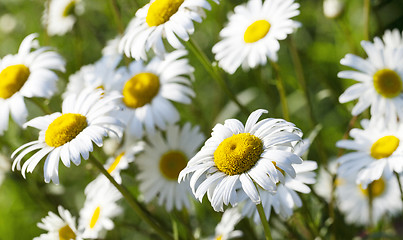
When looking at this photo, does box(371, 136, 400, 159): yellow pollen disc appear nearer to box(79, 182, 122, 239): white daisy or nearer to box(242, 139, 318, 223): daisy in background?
box(242, 139, 318, 223): daisy in background

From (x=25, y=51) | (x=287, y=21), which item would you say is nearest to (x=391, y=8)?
(x=287, y=21)

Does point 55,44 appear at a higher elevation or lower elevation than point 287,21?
higher

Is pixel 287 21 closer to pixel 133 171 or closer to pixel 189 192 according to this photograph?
pixel 189 192

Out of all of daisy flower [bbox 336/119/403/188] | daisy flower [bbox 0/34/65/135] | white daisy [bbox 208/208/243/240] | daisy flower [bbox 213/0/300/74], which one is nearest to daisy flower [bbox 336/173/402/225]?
daisy flower [bbox 336/119/403/188]

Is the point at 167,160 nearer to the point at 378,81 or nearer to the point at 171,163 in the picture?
the point at 171,163

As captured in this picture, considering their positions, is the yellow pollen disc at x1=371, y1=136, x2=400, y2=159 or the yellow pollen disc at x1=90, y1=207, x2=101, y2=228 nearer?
the yellow pollen disc at x1=371, y1=136, x2=400, y2=159

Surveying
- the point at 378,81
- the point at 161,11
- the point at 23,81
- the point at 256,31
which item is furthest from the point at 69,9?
the point at 378,81
